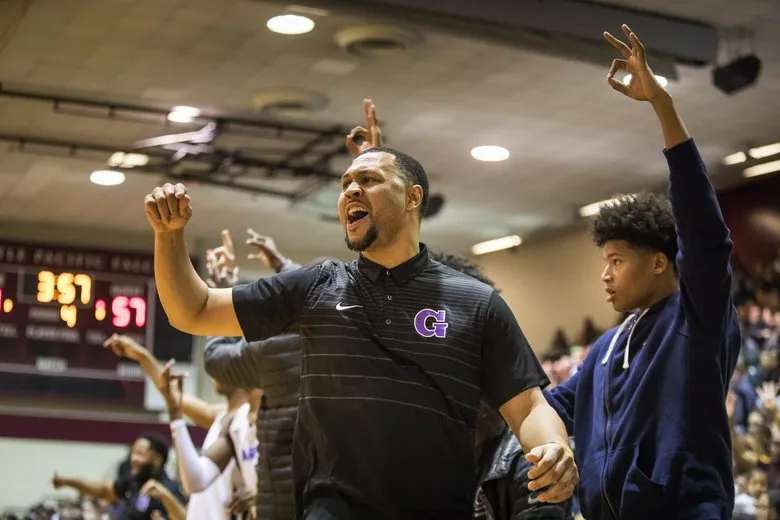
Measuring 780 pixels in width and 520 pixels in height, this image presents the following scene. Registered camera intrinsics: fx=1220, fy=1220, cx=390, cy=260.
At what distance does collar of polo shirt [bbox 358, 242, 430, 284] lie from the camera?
3104 mm

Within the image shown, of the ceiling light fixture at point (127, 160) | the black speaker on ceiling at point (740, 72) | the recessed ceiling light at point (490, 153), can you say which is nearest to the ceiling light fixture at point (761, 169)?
the recessed ceiling light at point (490, 153)

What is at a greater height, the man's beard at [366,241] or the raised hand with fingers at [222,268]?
the raised hand with fingers at [222,268]

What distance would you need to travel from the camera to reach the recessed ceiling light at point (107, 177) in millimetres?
12258

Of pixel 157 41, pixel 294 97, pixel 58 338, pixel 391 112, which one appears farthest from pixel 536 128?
pixel 58 338

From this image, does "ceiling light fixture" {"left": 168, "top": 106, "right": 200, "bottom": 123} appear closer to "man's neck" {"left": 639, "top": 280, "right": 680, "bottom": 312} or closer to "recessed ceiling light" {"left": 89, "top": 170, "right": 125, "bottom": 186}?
"recessed ceiling light" {"left": 89, "top": 170, "right": 125, "bottom": 186}

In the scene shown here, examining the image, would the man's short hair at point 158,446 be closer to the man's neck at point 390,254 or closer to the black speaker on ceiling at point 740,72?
the black speaker on ceiling at point 740,72

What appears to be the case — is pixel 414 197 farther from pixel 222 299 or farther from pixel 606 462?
pixel 606 462

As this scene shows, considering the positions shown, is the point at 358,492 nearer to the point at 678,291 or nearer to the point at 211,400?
the point at 678,291

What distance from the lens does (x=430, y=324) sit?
3.00 metres

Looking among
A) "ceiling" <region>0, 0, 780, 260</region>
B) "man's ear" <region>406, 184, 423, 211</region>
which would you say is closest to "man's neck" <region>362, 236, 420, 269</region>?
"man's ear" <region>406, 184, 423, 211</region>

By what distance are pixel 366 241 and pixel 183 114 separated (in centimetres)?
739

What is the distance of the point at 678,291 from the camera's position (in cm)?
346

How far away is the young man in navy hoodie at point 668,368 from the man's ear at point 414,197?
22.7 inches

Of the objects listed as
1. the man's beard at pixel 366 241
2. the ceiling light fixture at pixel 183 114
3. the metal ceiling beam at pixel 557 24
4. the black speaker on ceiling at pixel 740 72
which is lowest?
the man's beard at pixel 366 241
